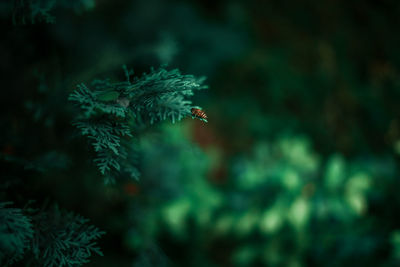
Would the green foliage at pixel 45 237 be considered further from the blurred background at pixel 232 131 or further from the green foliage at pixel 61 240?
the blurred background at pixel 232 131

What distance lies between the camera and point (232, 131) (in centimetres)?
281

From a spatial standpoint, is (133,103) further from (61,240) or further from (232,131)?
(232,131)

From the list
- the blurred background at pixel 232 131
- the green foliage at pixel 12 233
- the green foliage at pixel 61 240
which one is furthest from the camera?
the blurred background at pixel 232 131

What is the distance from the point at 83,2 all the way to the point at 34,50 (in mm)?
373

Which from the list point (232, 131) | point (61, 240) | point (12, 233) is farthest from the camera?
point (232, 131)

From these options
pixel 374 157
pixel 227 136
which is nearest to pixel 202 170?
pixel 227 136

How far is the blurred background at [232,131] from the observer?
56.6 inches

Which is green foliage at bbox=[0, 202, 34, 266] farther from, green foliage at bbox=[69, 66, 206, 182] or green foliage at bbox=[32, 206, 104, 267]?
green foliage at bbox=[69, 66, 206, 182]

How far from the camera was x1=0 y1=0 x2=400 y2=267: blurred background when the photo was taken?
1.44m

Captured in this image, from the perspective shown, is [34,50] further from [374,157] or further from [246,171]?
[374,157]

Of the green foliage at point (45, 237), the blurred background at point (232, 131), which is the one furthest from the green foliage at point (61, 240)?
the blurred background at point (232, 131)

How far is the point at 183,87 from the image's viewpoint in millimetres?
840

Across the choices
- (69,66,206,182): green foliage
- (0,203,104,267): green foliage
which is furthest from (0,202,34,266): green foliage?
(69,66,206,182): green foliage

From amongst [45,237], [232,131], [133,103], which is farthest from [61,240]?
[232,131]
